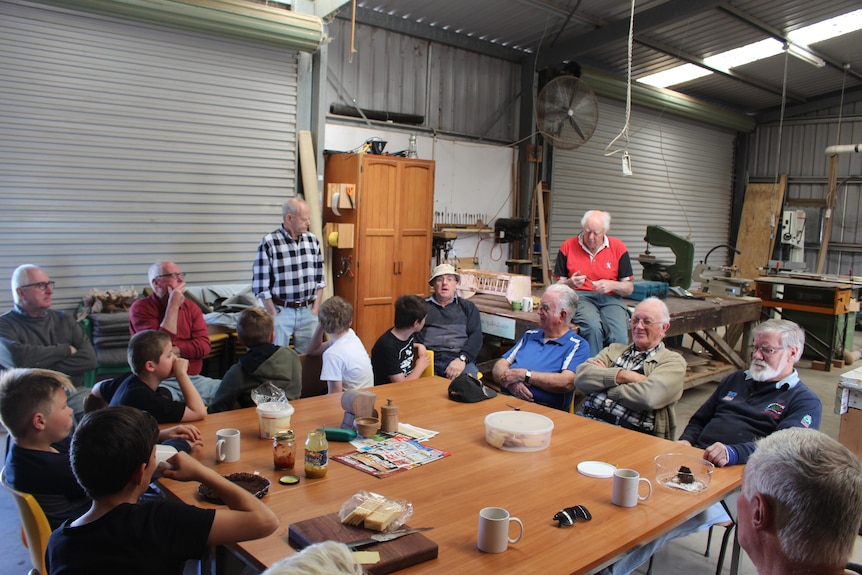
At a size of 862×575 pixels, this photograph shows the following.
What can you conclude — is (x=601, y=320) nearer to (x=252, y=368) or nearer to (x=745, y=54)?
(x=252, y=368)

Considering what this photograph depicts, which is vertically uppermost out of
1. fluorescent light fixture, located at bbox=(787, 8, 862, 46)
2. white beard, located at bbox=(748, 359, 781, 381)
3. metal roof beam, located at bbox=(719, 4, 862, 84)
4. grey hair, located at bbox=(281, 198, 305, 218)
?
fluorescent light fixture, located at bbox=(787, 8, 862, 46)

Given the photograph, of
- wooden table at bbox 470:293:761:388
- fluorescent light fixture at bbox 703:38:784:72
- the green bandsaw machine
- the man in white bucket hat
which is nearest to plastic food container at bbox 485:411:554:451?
the man in white bucket hat

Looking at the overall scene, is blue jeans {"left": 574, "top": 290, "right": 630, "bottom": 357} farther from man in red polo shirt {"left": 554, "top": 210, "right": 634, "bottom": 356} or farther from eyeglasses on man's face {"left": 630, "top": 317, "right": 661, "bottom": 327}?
eyeglasses on man's face {"left": 630, "top": 317, "right": 661, "bottom": 327}

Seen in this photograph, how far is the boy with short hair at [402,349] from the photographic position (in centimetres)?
377

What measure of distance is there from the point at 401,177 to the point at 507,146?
9.75 ft

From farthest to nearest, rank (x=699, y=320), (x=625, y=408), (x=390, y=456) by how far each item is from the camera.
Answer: (x=699, y=320) → (x=625, y=408) → (x=390, y=456)

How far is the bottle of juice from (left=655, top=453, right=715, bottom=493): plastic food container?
3.96 ft

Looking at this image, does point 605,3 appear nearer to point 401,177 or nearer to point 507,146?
point 507,146

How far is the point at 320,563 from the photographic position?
0.93 m

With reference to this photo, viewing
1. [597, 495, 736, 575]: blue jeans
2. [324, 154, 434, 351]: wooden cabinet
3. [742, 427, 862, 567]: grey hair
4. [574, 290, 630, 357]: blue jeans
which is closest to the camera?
[742, 427, 862, 567]: grey hair

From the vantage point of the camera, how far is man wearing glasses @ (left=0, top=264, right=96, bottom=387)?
12.9ft

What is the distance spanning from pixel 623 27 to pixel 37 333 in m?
7.75

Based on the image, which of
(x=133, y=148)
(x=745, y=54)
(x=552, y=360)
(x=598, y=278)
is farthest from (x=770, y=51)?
(x=133, y=148)

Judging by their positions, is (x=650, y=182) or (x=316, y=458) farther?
(x=650, y=182)
